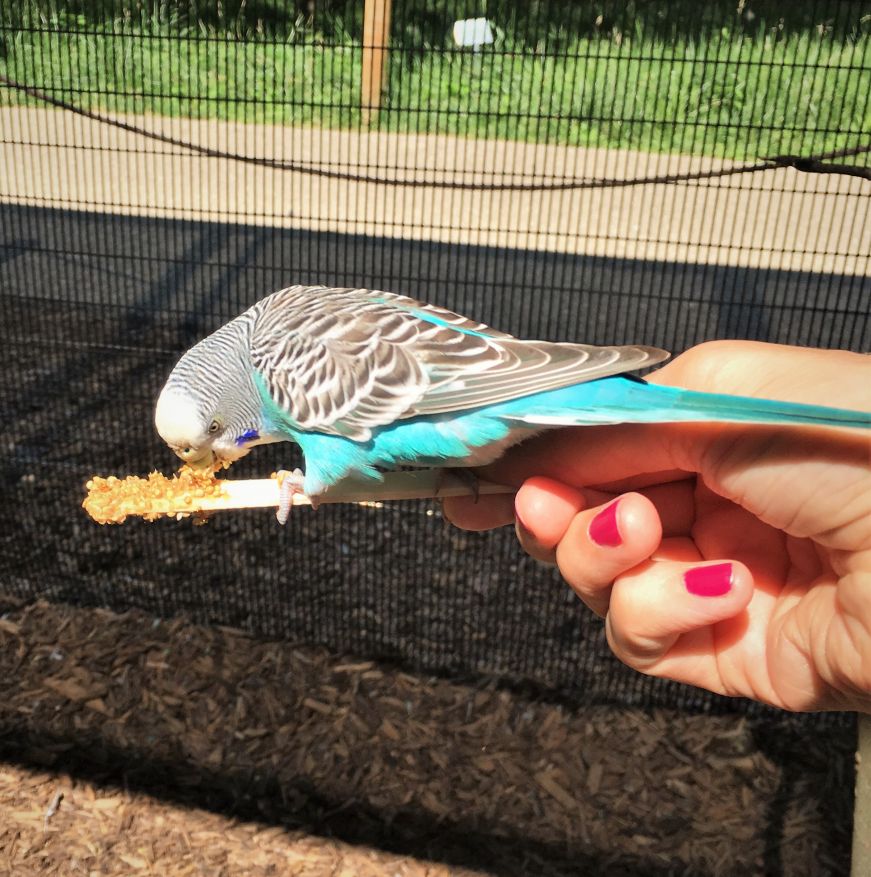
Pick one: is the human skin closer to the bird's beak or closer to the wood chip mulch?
the bird's beak

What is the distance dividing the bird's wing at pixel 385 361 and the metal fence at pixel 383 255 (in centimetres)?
150

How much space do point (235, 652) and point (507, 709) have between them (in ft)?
3.82

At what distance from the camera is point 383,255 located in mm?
7297

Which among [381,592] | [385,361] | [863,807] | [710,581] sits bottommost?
[381,592]

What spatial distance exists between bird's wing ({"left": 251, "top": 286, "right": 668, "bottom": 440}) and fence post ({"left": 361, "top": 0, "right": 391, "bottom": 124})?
4.30 m

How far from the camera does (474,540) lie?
4332mm

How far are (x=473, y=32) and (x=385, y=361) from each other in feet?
16.5

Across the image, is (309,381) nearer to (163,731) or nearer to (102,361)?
(163,731)

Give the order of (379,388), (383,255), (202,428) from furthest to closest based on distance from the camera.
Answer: (383,255), (202,428), (379,388)

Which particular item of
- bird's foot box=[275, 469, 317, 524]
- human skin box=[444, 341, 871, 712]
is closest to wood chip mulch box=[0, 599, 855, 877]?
human skin box=[444, 341, 871, 712]

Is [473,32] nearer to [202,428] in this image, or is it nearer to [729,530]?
[202,428]

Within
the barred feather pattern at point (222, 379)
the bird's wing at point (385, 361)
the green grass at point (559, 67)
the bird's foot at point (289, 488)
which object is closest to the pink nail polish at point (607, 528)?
the bird's wing at point (385, 361)

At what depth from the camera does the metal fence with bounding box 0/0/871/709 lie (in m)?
3.91

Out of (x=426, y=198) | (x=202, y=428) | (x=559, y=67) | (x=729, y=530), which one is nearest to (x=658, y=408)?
(x=729, y=530)
